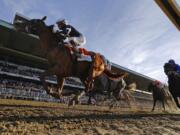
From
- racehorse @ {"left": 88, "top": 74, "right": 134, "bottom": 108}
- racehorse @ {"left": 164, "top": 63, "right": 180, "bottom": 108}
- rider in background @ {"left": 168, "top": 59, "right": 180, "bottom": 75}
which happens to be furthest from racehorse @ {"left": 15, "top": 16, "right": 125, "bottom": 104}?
rider in background @ {"left": 168, "top": 59, "right": 180, "bottom": 75}

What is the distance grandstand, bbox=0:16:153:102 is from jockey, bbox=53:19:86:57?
190 cm

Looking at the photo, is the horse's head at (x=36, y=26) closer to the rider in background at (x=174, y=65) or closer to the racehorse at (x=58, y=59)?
the racehorse at (x=58, y=59)

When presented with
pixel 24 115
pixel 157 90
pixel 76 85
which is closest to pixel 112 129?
pixel 24 115

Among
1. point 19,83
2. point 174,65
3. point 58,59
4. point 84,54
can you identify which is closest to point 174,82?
point 174,65

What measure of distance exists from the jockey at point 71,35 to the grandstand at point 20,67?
1.90 m

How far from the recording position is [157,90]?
15422 mm

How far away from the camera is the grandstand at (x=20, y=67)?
10.2 meters

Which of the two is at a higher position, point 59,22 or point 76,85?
point 59,22

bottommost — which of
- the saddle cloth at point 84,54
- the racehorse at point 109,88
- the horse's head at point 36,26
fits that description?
the racehorse at point 109,88

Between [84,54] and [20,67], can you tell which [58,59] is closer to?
[84,54]

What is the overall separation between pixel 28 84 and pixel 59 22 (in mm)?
4047

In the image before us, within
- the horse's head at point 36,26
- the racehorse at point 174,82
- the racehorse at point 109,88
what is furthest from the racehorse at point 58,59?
the racehorse at point 174,82

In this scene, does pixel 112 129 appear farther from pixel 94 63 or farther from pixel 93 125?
pixel 94 63

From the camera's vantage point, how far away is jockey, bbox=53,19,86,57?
8.06 m
